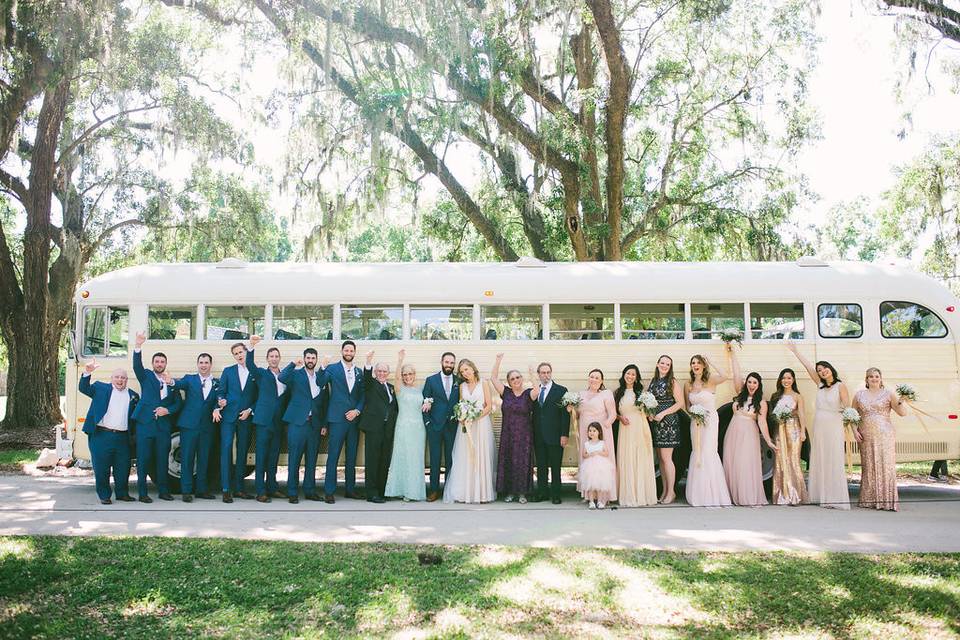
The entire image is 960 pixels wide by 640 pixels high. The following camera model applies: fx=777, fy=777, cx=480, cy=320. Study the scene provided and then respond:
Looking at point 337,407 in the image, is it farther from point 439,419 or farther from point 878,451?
point 878,451

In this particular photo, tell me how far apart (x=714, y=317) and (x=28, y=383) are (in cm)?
1514

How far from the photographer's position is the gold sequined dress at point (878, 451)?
372 inches

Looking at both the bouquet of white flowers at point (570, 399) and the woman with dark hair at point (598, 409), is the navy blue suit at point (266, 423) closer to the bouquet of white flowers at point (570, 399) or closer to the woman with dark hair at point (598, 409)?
the bouquet of white flowers at point (570, 399)

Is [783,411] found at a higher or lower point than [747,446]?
higher

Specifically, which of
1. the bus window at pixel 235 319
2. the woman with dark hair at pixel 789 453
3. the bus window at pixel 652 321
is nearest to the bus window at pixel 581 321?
the bus window at pixel 652 321

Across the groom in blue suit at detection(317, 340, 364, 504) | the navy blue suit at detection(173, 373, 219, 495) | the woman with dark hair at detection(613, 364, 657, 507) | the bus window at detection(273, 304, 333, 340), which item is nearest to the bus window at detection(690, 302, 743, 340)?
the woman with dark hair at detection(613, 364, 657, 507)

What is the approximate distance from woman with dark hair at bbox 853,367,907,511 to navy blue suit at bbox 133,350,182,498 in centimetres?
860

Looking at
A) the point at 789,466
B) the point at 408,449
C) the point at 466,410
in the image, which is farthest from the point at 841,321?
the point at 408,449

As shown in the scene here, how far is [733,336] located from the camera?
10.4 m

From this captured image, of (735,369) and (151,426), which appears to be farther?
(735,369)

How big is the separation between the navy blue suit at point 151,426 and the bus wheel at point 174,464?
48 cm

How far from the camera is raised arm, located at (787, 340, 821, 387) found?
10.2m

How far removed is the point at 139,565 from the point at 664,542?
4728 mm

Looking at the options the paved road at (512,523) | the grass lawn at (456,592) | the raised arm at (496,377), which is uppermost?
the raised arm at (496,377)
